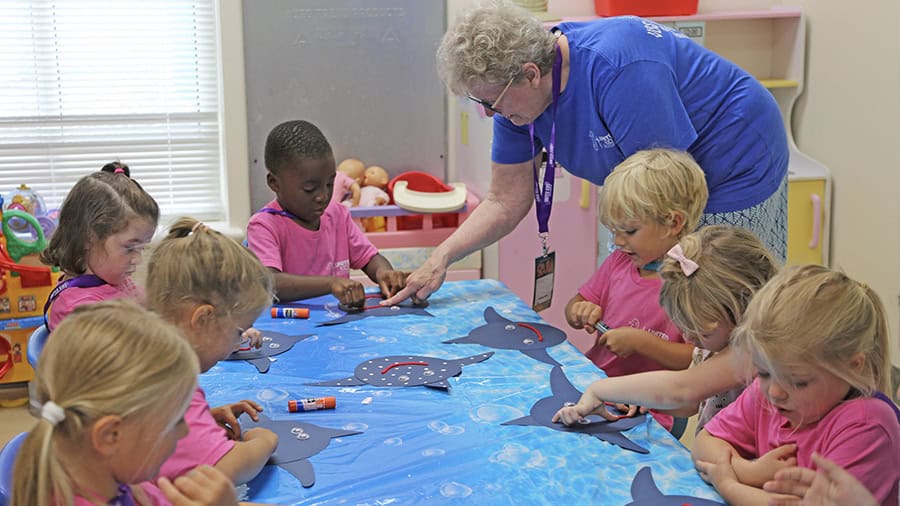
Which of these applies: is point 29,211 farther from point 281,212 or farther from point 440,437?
point 440,437

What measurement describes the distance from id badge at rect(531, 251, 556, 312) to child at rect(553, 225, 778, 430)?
64cm

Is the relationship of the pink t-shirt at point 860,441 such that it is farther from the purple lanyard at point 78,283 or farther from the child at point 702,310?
the purple lanyard at point 78,283

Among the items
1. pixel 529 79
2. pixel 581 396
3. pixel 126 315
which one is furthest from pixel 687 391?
pixel 126 315

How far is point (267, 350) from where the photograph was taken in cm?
217

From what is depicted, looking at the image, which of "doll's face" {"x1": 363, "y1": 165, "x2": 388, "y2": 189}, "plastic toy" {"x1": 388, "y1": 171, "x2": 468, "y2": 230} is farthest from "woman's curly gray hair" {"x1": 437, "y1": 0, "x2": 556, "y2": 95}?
"doll's face" {"x1": 363, "y1": 165, "x2": 388, "y2": 189}

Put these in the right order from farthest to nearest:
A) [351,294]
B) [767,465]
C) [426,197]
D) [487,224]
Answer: [426,197], [487,224], [351,294], [767,465]

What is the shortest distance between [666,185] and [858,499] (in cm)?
82

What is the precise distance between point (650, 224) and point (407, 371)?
1.87 ft

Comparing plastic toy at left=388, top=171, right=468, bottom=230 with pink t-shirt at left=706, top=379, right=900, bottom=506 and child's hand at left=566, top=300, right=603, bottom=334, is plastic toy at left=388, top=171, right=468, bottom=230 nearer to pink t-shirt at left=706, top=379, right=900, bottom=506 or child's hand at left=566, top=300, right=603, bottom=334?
child's hand at left=566, top=300, right=603, bottom=334

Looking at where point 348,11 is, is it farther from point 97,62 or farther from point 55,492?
point 55,492

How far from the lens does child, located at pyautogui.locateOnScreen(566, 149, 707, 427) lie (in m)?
1.94

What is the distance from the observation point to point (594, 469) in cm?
155

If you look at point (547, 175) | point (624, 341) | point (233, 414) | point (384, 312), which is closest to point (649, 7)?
point (547, 175)

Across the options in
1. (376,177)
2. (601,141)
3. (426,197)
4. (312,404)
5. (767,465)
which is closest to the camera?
(767,465)
